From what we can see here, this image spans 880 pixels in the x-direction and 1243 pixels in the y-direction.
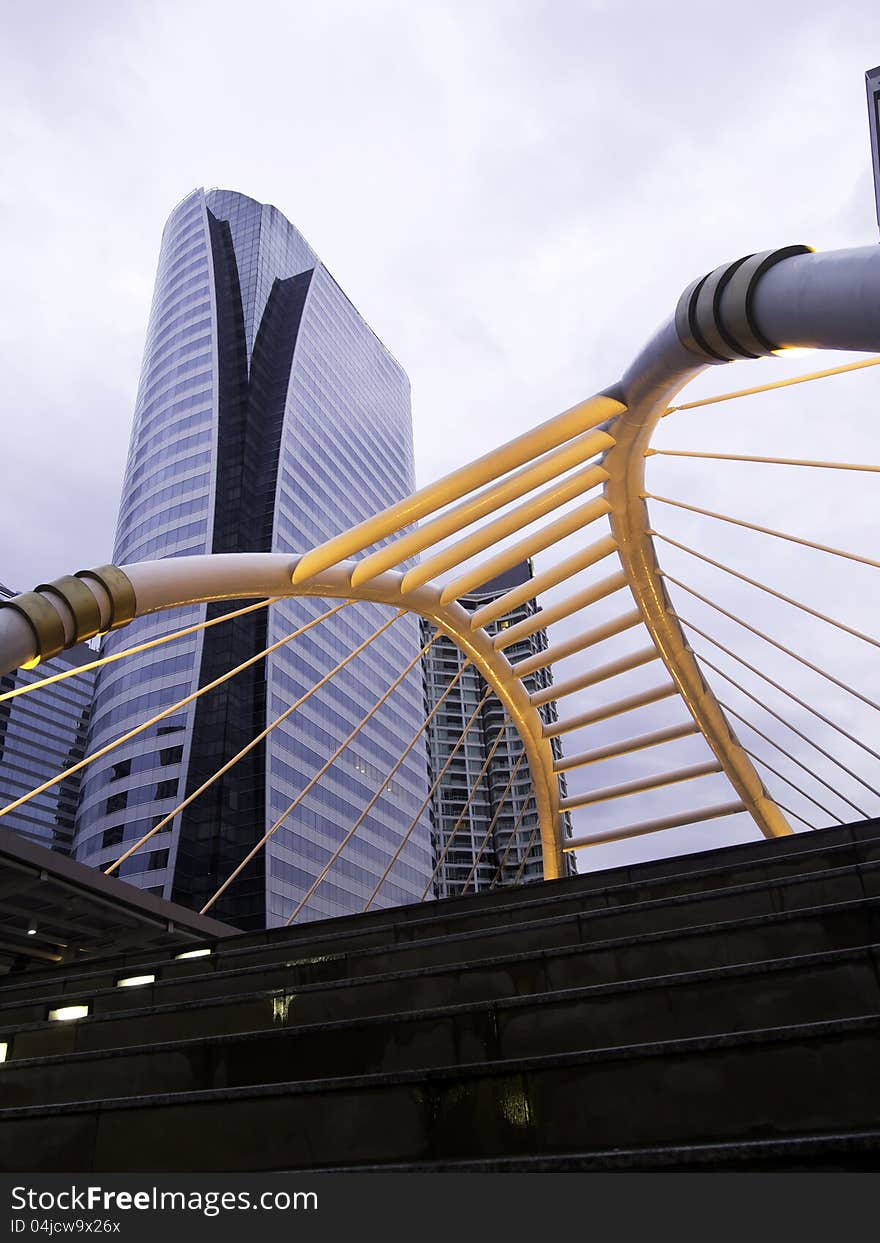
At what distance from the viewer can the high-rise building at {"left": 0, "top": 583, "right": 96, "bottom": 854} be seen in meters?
134

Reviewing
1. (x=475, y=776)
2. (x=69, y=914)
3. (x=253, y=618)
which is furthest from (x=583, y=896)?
(x=475, y=776)

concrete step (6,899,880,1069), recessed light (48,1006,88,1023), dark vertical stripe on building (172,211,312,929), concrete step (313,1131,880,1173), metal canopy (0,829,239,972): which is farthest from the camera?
dark vertical stripe on building (172,211,312,929)

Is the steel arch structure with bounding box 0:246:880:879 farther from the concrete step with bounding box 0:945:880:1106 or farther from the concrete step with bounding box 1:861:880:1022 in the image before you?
the concrete step with bounding box 0:945:880:1106

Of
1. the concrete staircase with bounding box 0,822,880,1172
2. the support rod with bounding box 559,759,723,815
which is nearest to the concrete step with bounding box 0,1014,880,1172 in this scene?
the concrete staircase with bounding box 0,822,880,1172

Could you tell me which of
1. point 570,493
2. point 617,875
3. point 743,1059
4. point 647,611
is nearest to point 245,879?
point 647,611

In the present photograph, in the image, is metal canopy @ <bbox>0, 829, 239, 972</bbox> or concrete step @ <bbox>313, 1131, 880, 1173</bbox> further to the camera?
metal canopy @ <bbox>0, 829, 239, 972</bbox>

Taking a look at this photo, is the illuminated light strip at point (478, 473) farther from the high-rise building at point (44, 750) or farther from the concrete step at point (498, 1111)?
the high-rise building at point (44, 750)

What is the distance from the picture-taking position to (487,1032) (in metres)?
5.07

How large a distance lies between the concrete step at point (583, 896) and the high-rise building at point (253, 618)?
61.2 metres

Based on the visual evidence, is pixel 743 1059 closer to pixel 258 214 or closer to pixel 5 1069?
pixel 5 1069

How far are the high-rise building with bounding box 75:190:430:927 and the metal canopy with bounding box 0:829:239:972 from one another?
49.1 metres

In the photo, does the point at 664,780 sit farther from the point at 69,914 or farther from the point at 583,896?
the point at 583,896

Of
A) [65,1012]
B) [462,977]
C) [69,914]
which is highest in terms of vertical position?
[69,914]

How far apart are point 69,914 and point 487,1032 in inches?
603
